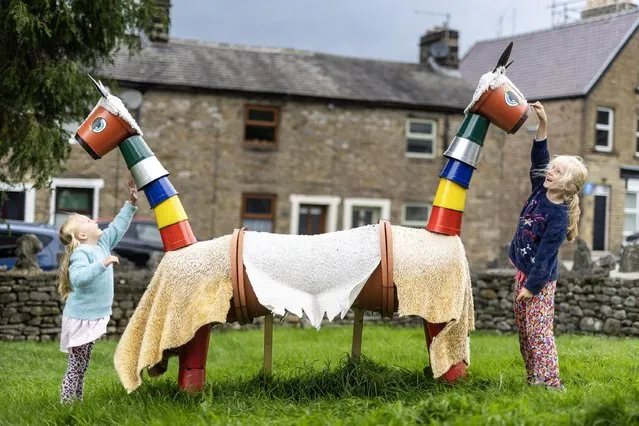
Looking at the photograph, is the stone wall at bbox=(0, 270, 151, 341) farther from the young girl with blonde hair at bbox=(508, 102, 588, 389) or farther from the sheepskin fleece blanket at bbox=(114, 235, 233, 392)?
the young girl with blonde hair at bbox=(508, 102, 588, 389)

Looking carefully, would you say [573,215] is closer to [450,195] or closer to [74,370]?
[450,195]

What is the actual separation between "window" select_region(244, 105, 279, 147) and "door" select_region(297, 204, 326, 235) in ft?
6.94

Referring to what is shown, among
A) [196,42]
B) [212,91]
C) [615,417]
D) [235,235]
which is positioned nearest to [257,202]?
[212,91]

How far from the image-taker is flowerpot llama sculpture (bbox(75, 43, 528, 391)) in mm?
6547

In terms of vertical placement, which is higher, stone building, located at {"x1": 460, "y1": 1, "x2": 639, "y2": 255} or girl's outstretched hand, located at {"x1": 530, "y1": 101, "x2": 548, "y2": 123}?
stone building, located at {"x1": 460, "y1": 1, "x2": 639, "y2": 255}

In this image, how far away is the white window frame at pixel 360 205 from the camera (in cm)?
2594

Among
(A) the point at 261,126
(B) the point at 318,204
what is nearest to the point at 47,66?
(A) the point at 261,126

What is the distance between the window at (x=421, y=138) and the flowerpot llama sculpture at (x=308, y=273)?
1987 centimetres

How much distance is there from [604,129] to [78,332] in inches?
1078

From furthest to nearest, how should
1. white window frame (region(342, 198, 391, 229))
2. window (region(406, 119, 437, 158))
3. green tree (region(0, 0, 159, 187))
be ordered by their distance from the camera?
window (region(406, 119, 437, 158)) → white window frame (region(342, 198, 391, 229)) → green tree (region(0, 0, 159, 187))

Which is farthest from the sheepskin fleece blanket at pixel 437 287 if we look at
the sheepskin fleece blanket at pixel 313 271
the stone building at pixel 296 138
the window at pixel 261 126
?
the window at pixel 261 126

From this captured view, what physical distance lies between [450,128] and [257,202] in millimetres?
6337

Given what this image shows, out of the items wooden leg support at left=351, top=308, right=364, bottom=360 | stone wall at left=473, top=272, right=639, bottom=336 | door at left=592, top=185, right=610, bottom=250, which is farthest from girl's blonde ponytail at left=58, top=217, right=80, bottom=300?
door at left=592, top=185, right=610, bottom=250

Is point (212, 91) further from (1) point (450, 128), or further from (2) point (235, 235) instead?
(2) point (235, 235)
